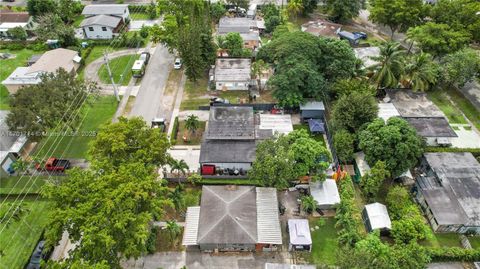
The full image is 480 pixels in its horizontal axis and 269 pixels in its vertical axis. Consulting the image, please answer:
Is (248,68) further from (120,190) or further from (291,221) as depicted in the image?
(120,190)

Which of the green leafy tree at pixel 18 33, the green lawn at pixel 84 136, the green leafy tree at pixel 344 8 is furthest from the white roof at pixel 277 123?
the green leafy tree at pixel 18 33

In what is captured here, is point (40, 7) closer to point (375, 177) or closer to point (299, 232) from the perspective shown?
point (299, 232)

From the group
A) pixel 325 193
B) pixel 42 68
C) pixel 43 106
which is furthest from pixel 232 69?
pixel 42 68

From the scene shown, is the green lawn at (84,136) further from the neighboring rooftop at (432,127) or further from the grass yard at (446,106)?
the grass yard at (446,106)

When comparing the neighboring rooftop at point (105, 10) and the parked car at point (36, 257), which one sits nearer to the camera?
the parked car at point (36, 257)

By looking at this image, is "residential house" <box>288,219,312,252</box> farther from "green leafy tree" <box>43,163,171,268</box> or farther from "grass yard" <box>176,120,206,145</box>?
"grass yard" <box>176,120,206,145</box>

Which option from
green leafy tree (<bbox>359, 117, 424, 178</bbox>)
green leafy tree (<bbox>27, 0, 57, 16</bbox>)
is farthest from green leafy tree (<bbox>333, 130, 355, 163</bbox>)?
green leafy tree (<bbox>27, 0, 57, 16</bbox>)
